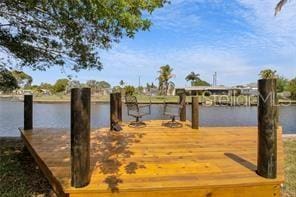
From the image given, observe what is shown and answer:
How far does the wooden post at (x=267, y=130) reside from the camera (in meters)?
3.58

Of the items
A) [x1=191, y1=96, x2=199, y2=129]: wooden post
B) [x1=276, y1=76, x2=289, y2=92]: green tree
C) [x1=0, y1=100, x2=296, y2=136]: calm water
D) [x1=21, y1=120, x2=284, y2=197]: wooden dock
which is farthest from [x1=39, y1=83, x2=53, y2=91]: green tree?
[x1=21, y1=120, x2=284, y2=197]: wooden dock

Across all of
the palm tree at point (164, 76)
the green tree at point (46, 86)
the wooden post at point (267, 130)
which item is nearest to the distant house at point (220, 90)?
the palm tree at point (164, 76)

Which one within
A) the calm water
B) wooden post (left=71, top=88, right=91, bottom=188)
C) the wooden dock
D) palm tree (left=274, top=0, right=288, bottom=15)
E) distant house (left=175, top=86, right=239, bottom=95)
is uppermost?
palm tree (left=274, top=0, right=288, bottom=15)

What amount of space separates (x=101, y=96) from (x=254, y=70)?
29.2m

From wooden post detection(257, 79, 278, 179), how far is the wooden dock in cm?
16

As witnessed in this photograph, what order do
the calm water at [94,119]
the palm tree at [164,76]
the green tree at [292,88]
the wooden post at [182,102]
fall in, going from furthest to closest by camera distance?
1. the palm tree at [164,76]
2. the green tree at [292,88]
3. the calm water at [94,119]
4. the wooden post at [182,102]

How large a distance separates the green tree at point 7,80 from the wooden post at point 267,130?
19.5 ft

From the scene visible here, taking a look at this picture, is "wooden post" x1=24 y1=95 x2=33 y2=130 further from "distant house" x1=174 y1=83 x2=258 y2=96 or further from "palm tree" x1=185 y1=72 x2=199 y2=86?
"palm tree" x1=185 y1=72 x2=199 y2=86

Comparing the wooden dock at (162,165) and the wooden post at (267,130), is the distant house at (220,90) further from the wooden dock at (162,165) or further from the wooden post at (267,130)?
the wooden post at (267,130)

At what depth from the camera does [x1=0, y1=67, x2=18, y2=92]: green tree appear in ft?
24.6

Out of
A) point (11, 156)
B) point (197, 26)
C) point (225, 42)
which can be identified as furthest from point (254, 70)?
point (11, 156)

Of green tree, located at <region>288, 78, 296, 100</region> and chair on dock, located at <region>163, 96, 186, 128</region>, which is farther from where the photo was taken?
green tree, located at <region>288, 78, 296, 100</region>

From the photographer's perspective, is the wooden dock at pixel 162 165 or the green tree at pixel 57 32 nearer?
the wooden dock at pixel 162 165

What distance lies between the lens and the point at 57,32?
20.5ft
